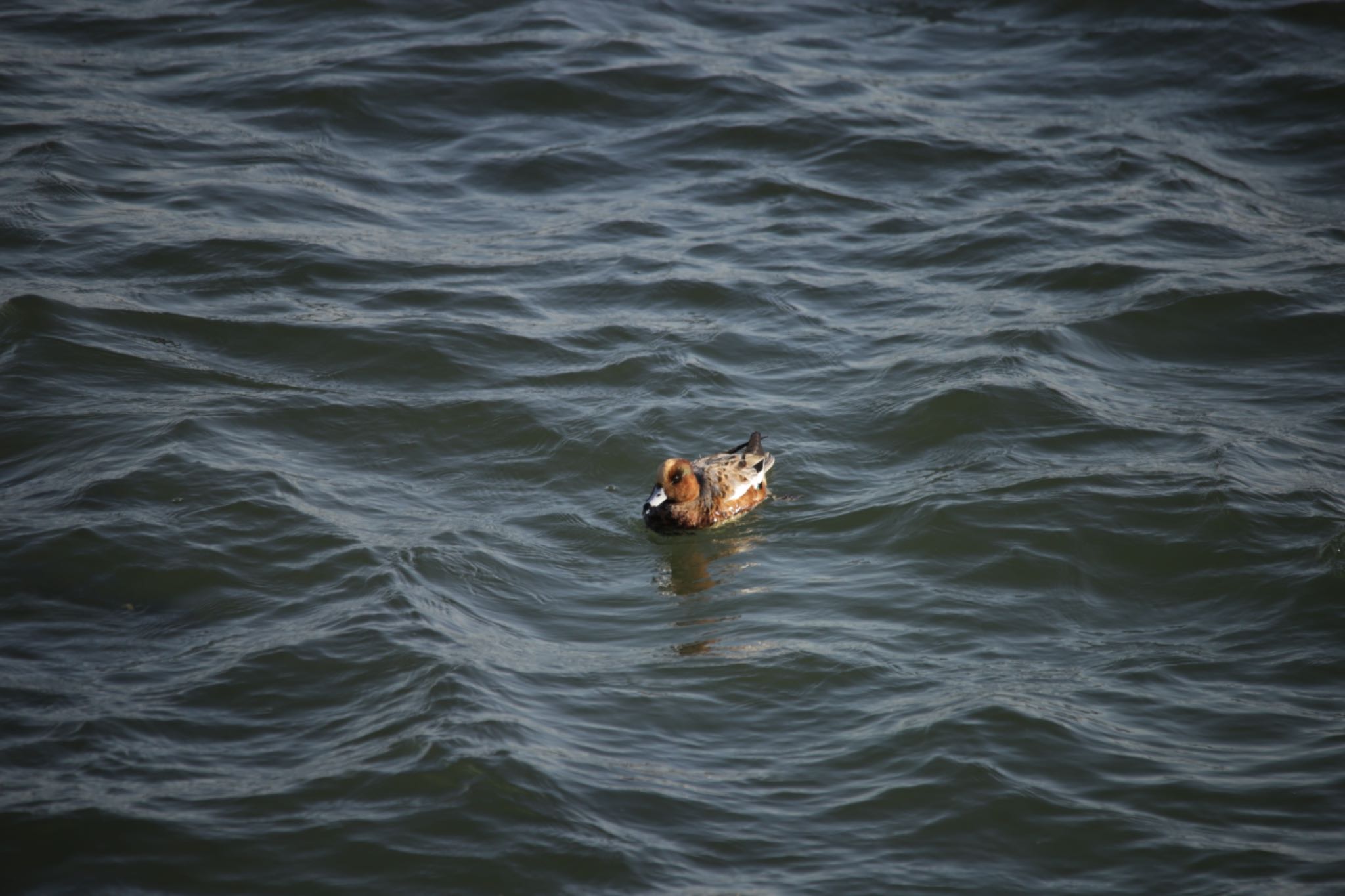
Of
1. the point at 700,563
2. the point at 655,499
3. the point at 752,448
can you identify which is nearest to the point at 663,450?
the point at 752,448

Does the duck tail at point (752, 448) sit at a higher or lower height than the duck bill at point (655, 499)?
higher

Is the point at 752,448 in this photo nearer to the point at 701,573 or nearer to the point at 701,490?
the point at 701,490

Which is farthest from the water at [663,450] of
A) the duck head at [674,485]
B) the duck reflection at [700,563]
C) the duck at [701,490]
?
the duck head at [674,485]

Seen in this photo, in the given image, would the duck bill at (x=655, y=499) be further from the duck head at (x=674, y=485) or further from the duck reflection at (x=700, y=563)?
the duck reflection at (x=700, y=563)

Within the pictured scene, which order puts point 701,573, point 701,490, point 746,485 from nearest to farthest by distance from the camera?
point 701,573 < point 701,490 < point 746,485

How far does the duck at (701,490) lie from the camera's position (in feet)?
29.6

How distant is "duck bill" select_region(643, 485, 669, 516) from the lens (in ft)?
29.3

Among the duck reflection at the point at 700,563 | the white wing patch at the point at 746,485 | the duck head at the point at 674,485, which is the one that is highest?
the duck head at the point at 674,485

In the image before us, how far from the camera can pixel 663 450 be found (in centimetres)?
1012

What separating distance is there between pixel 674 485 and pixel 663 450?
1126mm

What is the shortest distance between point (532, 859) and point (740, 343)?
660cm

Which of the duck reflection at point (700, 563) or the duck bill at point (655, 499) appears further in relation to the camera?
the duck bill at point (655, 499)

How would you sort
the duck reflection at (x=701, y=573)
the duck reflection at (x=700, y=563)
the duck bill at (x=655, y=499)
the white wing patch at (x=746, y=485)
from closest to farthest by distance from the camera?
1. the duck reflection at (x=701, y=573)
2. the duck reflection at (x=700, y=563)
3. the duck bill at (x=655, y=499)
4. the white wing patch at (x=746, y=485)

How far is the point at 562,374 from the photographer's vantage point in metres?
10.9
